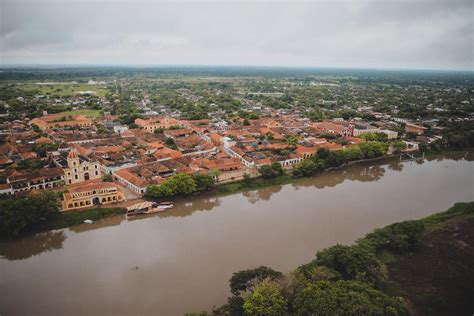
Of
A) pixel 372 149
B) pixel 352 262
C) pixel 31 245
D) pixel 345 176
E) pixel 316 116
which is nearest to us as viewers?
pixel 352 262

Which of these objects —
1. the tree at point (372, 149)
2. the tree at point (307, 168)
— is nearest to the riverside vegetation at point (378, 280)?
the tree at point (307, 168)

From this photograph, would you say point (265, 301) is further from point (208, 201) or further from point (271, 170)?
point (271, 170)

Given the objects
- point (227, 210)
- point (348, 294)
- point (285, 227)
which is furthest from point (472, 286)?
point (227, 210)

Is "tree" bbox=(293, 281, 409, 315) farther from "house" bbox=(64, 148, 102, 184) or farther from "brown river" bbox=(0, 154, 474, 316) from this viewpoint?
"house" bbox=(64, 148, 102, 184)

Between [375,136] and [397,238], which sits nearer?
[397,238]

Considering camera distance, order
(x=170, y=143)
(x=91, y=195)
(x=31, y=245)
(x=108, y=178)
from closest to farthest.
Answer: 1. (x=31, y=245)
2. (x=91, y=195)
3. (x=108, y=178)
4. (x=170, y=143)

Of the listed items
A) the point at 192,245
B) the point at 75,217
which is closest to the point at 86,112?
the point at 75,217
